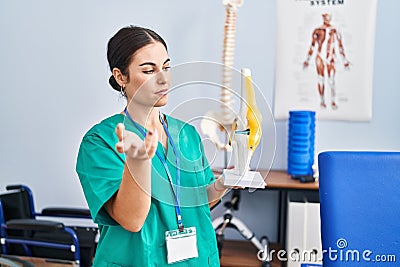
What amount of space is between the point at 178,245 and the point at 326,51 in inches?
69.2

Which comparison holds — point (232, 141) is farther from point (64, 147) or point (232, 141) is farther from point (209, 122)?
point (64, 147)

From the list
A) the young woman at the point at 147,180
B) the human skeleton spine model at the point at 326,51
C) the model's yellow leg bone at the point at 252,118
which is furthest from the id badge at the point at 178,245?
the human skeleton spine model at the point at 326,51

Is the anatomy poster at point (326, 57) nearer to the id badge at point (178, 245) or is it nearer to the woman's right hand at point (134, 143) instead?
the id badge at point (178, 245)

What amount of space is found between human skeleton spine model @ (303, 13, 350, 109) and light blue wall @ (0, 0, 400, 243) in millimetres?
178

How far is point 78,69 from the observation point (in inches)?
117

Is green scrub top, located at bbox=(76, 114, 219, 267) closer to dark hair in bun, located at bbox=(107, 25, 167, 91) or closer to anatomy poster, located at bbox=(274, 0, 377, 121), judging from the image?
dark hair in bun, located at bbox=(107, 25, 167, 91)

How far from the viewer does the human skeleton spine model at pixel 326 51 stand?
2.74 meters

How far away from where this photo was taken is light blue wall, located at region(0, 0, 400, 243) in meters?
2.74

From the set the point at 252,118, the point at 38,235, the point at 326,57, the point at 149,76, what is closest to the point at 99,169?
the point at 149,76

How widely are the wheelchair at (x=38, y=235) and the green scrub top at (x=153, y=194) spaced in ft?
3.49

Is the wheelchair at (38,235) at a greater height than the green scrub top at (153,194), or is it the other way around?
the green scrub top at (153,194)

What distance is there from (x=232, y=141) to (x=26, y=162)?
2.12 meters

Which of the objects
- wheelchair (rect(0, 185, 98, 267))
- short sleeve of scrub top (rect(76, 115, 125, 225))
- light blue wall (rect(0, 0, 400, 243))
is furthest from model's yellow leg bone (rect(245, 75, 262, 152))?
light blue wall (rect(0, 0, 400, 243))

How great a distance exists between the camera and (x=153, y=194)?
1188 mm
